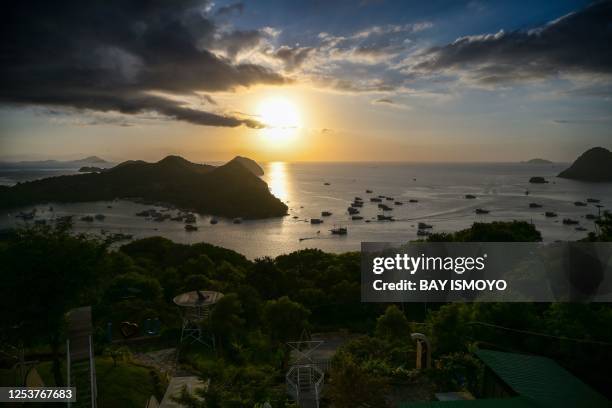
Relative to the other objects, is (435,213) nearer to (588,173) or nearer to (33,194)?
(33,194)

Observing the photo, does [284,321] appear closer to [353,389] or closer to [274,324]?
[274,324]

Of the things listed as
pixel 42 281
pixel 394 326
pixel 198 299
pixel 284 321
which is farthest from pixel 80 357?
pixel 394 326

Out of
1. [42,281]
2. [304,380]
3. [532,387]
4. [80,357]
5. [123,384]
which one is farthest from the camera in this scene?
[304,380]

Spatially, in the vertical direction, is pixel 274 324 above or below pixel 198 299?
below

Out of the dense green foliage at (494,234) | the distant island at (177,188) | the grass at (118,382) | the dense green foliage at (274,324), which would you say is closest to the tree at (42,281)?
the dense green foliage at (274,324)

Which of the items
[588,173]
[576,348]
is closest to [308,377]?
[576,348]

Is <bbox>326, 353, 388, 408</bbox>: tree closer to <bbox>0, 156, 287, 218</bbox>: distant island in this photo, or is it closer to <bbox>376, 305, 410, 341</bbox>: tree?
<bbox>376, 305, 410, 341</bbox>: tree
